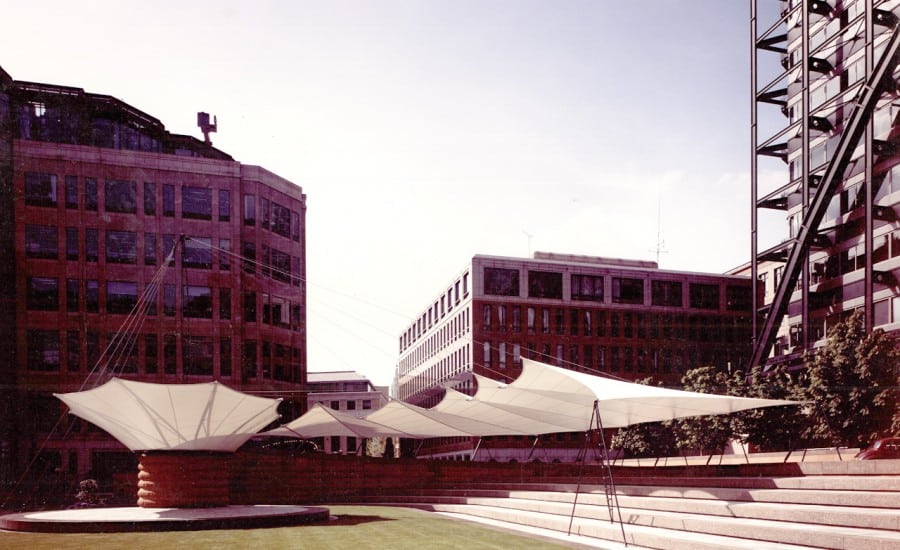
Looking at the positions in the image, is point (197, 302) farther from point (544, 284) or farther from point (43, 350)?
point (544, 284)

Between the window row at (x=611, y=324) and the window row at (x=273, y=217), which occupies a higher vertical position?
the window row at (x=273, y=217)

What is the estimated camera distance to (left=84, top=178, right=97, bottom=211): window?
5166 cm

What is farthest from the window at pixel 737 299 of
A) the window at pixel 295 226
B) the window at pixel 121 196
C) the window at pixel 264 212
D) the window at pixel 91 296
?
the window at pixel 91 296

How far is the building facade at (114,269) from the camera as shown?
49.4 metres

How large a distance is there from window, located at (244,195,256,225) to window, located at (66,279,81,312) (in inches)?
463

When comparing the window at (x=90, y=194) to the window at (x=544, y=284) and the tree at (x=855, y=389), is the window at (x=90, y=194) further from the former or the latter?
the tree at (x=855, y=389)

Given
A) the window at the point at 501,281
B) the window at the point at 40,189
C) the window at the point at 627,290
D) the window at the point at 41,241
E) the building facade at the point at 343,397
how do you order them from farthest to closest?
the building facade at the point at 343,397 < the window at the point at 627,290 < the window at the point at 501,281 < the window at the point at 40,189 < the window at the point at 41,241

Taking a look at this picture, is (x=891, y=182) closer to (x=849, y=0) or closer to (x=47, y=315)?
(x=849, y=0)

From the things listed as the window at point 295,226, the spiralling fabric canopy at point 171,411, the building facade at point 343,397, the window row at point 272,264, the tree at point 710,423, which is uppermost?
the window at point 295,226

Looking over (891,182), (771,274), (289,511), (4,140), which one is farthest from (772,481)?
(771,274)

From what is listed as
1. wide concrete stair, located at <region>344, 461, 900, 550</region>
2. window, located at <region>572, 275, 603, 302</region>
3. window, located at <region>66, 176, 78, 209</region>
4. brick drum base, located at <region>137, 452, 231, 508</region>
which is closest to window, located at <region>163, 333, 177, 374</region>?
window, located at <region>66, 176, 78, 209</region>

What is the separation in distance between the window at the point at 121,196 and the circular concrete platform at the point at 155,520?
109 feet

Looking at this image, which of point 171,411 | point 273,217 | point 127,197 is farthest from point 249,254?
point 171,411

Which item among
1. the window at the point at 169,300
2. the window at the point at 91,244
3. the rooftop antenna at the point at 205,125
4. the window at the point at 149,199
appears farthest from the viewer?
the rooftop antenna at the point at 205,125
